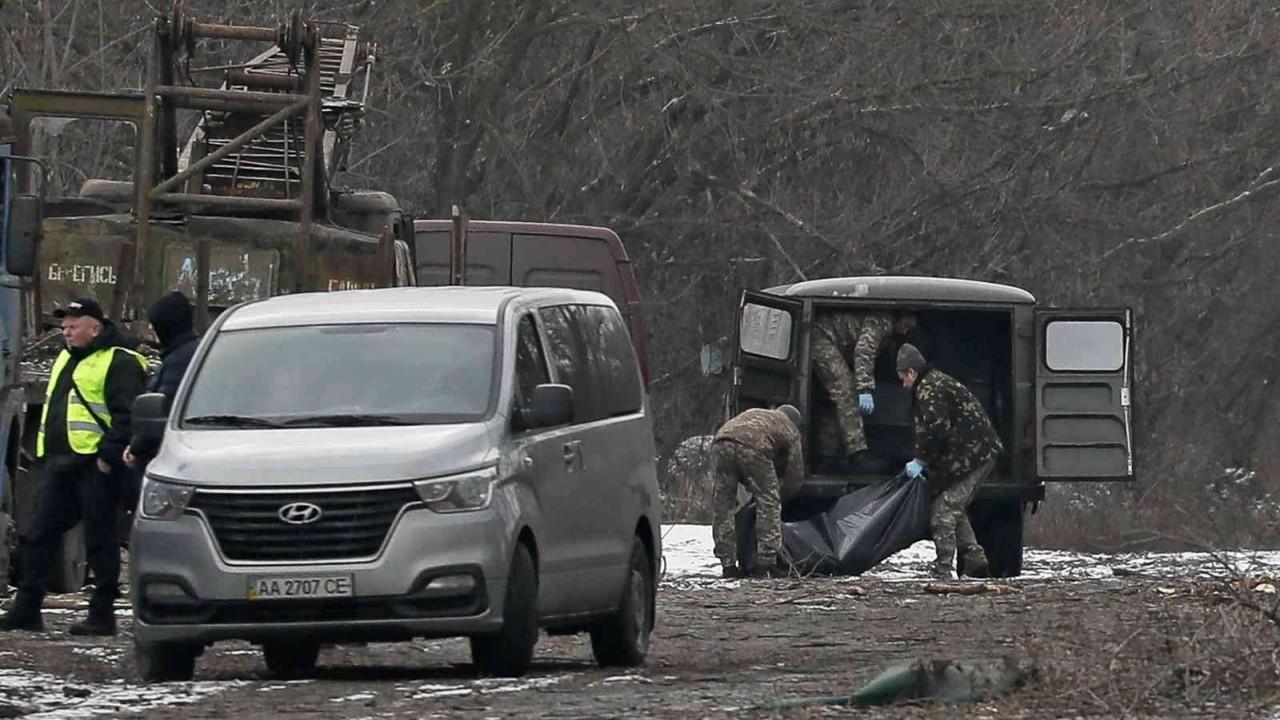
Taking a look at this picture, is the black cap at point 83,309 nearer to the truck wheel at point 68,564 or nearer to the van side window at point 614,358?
the van side window at point 614,358

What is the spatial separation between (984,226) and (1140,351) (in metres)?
5.38

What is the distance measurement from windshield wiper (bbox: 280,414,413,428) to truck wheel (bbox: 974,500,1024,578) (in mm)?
10224

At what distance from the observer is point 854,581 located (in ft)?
60.0

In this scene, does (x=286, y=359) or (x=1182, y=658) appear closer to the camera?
(x=1182, y=658)

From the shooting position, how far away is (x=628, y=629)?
40.0 ft

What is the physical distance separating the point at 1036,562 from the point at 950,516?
304 centimetres

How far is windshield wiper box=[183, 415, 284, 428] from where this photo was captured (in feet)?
36.8

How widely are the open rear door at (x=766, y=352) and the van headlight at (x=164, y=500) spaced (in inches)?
379

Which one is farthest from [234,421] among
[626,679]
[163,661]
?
[626,679]

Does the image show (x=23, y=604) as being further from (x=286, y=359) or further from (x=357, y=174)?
(x=357, y=174)

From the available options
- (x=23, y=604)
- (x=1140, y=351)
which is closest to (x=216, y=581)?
(x=23, y=604)

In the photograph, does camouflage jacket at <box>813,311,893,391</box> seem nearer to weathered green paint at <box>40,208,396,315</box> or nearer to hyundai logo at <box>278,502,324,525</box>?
weathered green paint at <box>40,208,396,315</box>

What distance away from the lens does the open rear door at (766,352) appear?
799 inches

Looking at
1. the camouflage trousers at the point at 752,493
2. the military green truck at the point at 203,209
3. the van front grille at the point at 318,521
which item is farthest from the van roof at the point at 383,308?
the camouflage trousers at the point at 752,493
